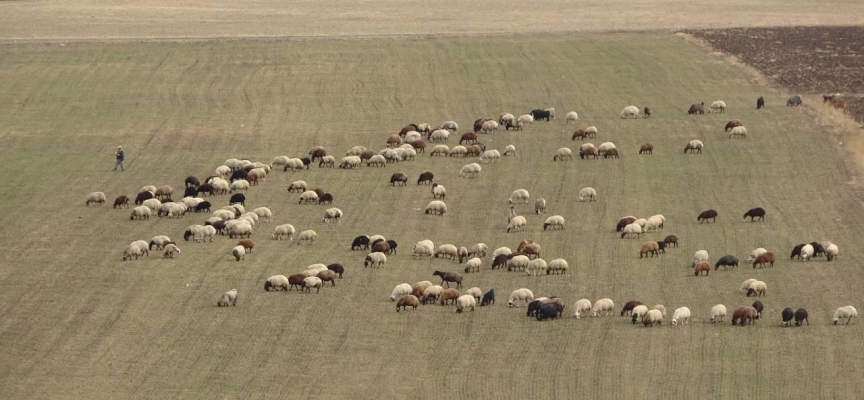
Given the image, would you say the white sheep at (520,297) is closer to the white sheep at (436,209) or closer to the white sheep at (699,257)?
the white sheep at (699,257)

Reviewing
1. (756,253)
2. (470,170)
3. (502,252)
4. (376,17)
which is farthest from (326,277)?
(376,17)

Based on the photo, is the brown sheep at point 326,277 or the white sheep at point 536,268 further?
→ the white sheep at point 536,268

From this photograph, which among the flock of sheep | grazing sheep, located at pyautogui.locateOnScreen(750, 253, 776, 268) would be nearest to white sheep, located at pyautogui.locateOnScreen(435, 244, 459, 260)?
the flock of sheep

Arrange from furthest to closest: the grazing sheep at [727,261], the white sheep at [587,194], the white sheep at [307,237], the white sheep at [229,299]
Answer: the white sheep at [587,194] < the white sheep at [307,237] < the grazing sheep at [727,261] < the white sheep at [229,299]

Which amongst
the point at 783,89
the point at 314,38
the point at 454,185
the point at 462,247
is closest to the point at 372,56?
the point at 314,38

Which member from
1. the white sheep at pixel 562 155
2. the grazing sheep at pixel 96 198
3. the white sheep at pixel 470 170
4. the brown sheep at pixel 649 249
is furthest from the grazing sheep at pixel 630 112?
the grazing sheep at pixel 96 198

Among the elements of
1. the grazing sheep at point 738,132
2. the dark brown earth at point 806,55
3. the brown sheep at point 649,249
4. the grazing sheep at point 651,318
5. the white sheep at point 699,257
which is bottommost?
the grazing sheep at point 651,318

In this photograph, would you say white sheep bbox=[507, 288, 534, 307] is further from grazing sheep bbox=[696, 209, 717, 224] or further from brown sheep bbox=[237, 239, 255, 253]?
grazing sheep bbox=[696, 209, 717, 224]

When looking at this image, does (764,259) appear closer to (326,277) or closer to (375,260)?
(375,260)

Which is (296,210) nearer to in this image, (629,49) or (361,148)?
(361,148)
